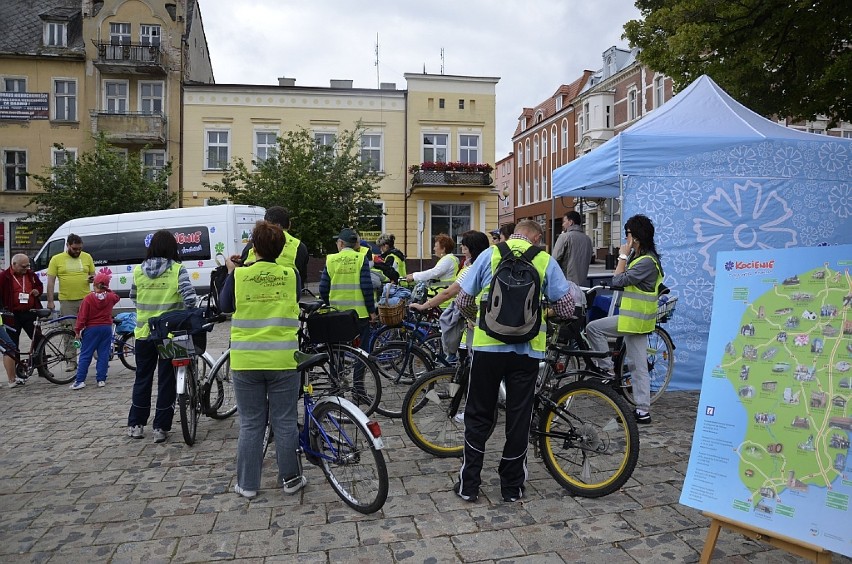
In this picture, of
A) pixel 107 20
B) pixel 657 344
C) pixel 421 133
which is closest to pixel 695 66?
pixel 657 344

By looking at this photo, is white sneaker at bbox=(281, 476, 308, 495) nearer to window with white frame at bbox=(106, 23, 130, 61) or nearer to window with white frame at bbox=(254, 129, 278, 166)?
window with white frame at bbox=(254, 129, 278, 166)

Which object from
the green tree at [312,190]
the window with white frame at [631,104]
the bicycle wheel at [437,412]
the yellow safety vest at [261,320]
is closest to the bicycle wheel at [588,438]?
the bicycle wheel at [437,412]

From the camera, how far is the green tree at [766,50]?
10.3 metres

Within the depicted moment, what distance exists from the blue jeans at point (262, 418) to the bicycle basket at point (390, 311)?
2418 mm

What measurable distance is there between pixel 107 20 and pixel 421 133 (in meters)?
14.3

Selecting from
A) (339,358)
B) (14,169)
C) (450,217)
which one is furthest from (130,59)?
(339,358)

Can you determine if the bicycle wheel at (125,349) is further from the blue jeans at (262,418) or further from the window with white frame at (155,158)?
the window with white frame at (155,158)

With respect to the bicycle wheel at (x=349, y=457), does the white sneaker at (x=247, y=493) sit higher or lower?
lower

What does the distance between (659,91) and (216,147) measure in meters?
26.6

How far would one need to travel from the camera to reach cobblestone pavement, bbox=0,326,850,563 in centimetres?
343

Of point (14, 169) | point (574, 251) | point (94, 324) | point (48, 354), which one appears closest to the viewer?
point (94, 324)

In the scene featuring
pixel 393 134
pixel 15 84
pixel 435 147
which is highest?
pixel 15 84

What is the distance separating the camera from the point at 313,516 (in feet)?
12.8

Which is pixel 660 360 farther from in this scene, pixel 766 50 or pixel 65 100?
pixel 65 100
